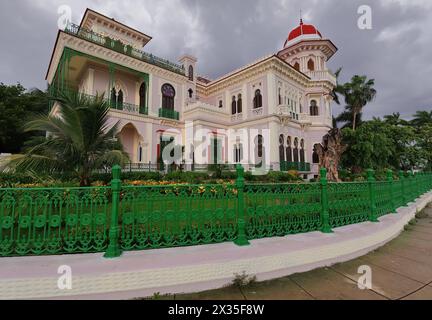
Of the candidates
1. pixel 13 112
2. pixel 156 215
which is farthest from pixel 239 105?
pixel 13 112

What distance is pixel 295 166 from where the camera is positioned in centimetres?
1930

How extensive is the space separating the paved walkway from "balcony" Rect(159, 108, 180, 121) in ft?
51.9

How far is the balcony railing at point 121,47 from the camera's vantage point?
1392 centimetres

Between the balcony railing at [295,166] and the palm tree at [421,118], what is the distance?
81.2 ft

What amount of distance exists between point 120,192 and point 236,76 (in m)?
19.3

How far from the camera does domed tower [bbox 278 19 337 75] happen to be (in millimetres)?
21612

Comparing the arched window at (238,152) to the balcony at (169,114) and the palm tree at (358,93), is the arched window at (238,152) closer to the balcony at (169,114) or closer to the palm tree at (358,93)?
the balcony at (169,114)

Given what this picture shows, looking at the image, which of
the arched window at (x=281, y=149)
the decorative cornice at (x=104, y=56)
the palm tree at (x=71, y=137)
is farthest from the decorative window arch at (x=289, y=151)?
the palm tree at (x=71, y=137)

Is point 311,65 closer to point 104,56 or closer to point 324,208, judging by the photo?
point 104,56

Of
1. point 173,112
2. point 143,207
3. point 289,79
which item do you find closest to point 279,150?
point 289,79

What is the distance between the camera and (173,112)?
1772cm

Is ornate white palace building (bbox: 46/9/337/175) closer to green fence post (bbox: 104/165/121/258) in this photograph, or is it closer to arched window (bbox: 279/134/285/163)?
arched window (bbox: 279/134/285/163)

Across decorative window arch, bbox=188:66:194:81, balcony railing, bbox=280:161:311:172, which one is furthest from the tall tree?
balcony railing, bbox=280:161:311:172

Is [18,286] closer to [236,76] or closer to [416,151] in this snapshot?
[236,76]
